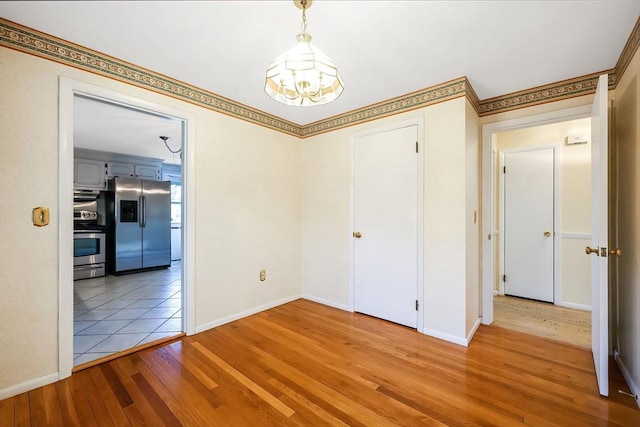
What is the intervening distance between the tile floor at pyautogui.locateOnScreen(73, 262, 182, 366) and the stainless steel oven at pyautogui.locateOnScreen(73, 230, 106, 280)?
159 millimetres

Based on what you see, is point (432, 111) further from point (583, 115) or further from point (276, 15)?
point (276, 15)

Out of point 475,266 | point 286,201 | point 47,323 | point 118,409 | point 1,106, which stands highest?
point 1,106

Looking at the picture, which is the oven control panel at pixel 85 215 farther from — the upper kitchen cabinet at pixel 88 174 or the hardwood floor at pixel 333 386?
the hardwood floor at pixel 333 386

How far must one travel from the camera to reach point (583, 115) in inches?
93.6

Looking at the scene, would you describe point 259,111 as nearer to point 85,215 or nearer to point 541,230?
point 541,230

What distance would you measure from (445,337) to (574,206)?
260 centimetres

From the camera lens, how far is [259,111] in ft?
10.4

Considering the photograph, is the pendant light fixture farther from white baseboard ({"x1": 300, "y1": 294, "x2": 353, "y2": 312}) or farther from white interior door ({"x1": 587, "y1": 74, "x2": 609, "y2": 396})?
white baseboard ({"x1": 300, "y1": 294, "x2": 353, "y2": 312})

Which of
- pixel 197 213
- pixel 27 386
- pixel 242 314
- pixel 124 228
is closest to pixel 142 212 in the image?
pixel 124 228

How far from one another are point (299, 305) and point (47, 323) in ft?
7.62

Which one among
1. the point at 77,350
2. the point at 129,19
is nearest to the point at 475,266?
the point at 129,19

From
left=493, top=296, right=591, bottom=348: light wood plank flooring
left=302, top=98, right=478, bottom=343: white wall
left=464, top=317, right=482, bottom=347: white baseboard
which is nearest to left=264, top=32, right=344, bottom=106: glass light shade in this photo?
left=302, top=98, right=478, bottom=343: white wall

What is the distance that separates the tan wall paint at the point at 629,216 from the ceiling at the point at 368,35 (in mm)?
374

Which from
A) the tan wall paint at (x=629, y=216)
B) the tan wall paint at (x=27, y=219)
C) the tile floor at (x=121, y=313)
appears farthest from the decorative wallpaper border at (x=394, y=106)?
the tile floor at (x=121, y=313)
